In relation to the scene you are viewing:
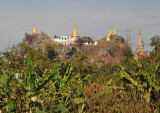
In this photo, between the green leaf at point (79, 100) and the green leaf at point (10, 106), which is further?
the green leaf at point (79, 100)

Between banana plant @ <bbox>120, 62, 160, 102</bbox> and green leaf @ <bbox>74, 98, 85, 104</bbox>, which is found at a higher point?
banana plant @ <bbox>120, 62, 160, 102</bbox>

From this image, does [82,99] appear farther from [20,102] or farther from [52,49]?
[52,49]

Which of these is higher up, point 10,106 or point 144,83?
point 144,83

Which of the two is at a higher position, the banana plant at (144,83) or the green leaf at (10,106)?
the banana plant at (144,83)

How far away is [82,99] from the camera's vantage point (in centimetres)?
312

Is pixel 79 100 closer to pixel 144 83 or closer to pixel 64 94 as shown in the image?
pixel 64 94

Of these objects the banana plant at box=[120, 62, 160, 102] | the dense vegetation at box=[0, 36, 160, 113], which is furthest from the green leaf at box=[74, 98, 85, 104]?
the banana plant at box=[120, 62, 160, 102]

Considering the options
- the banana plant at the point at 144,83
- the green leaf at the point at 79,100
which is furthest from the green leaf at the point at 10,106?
the banana plant at the point at 144,83

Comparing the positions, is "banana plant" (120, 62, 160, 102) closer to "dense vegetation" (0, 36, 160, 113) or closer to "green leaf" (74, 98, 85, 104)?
"dense vegetation" (0, 36, 160, 113)

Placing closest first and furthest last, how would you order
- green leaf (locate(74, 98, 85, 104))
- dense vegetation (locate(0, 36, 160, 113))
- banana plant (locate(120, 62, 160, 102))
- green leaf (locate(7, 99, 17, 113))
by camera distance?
1. green leaf (locate(7, 99, 17, 113))
2. dense vegetation (locate(0, 36, 160, 113))
3. green leaf (locate(74, 98, 85, 104))
4. banana plant (locate(120, 62, 160, 102))

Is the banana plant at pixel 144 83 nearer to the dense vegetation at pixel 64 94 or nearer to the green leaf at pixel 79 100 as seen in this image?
the dense vegetation at pixel 64 94

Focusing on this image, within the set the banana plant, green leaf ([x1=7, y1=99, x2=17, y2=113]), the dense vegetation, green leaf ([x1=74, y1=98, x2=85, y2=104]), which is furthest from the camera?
the banana plant

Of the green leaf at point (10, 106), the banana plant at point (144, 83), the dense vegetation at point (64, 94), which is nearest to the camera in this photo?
the green leaf at point (10, 106)

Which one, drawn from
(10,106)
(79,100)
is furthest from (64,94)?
(10,106)
